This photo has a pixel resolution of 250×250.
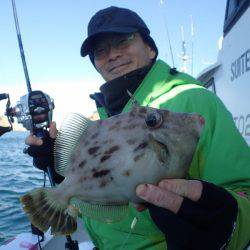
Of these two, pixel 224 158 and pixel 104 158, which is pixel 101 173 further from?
pixel 224 158

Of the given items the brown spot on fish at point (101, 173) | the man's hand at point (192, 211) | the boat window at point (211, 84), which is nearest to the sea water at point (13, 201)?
the boat window at point (211, 84)

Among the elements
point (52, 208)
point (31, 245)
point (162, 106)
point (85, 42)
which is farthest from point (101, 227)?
point (31, 245)

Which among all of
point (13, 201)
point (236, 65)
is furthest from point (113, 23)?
point (13, 201)

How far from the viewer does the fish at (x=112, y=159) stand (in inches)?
71.4

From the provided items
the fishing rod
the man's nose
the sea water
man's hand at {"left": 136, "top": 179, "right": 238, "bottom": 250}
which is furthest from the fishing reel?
the sea water

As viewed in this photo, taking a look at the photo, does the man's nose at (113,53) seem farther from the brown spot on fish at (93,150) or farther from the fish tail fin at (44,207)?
the fish tail fin at (44,207)

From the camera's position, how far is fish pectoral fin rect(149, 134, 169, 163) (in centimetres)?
178

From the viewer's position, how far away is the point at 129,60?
3195 mm

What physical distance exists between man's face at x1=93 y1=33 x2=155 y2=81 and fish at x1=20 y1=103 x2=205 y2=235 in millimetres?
1097

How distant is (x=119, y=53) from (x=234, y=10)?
3175 millimetres

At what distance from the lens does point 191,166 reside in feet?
7.73

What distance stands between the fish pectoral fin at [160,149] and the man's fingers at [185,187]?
0.36 feet

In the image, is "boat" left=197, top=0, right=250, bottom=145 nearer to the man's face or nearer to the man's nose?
the man's face

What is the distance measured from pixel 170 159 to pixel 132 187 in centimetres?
24
